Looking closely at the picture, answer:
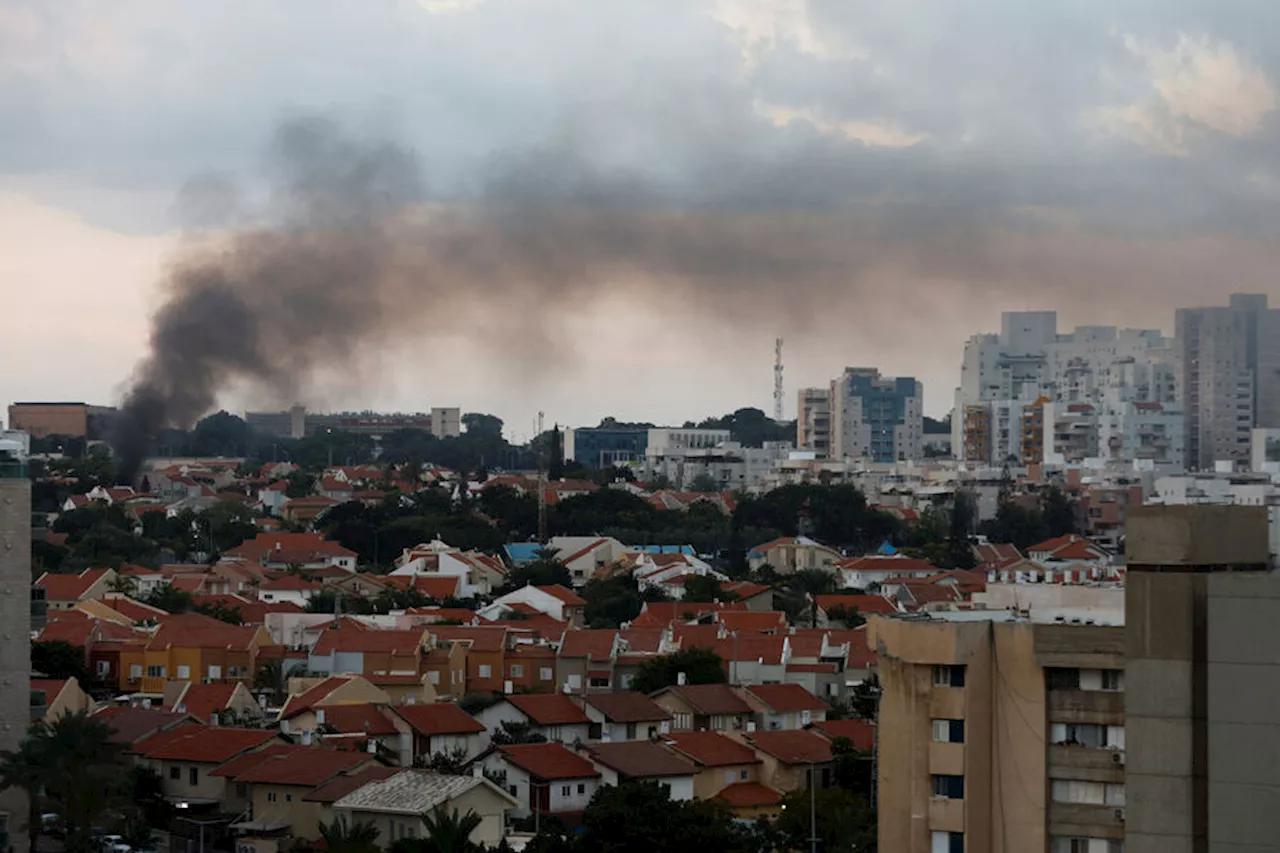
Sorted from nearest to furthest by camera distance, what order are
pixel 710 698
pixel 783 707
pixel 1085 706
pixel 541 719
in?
pixel 1085 706 → pixel 541 719 → pixel 710 698 → pixel 783 707

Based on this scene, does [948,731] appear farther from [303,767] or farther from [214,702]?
[214,702]

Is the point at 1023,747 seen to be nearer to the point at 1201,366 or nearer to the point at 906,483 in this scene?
the point at 1201,366

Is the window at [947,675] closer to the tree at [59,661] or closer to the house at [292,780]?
the house at [292,780]

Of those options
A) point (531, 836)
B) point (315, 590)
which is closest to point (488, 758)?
point (531, 836)

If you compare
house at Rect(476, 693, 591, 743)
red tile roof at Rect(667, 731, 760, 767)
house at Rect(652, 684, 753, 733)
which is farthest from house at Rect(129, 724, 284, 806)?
house at Rect(652, 684, 753, 733)

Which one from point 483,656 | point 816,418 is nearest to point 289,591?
point 483,656

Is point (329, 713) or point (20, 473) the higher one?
point (20, 473)

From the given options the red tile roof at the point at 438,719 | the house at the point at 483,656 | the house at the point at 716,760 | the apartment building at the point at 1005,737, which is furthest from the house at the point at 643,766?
the apartment building at the point at 1005,737

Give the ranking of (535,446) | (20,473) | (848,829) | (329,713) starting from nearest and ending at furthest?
(848,829), (20,473), (329,713), (535,446)
